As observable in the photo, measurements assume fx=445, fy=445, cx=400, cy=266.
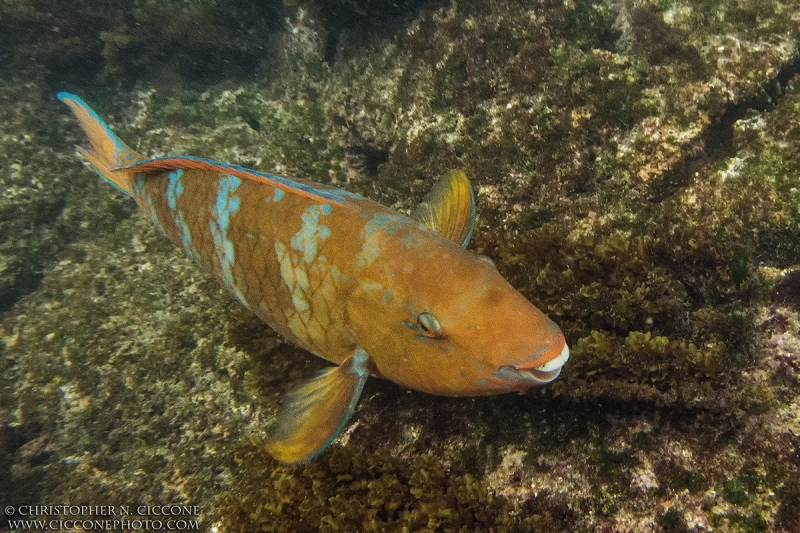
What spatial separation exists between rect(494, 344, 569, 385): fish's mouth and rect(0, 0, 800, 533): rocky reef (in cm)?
74

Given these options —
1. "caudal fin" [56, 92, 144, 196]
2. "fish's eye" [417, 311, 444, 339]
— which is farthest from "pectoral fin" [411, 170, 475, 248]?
"caudal fin" [56, 92, 144, 196]

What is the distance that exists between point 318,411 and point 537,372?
3.55 ft

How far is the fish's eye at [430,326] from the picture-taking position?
6.24 ft

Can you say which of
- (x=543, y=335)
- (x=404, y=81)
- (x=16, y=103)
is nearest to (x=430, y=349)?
(x=543, y=335)

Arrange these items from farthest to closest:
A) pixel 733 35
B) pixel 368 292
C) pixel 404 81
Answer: pixel 404 81, pixel 733 35, pixel 368 292

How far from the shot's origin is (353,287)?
2242mm

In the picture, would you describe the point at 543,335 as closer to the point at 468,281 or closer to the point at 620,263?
the point at 468,281

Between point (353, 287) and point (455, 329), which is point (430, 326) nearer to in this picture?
point (455, 329)

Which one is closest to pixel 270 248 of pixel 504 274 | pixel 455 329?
pixel 455 329

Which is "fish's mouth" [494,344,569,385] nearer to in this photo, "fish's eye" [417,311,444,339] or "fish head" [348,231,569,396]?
"fish head" [348,231,569,396]

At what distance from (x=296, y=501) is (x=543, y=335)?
1768 millimetres

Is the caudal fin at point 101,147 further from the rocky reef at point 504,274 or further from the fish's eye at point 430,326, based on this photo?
the fish's eye at point 430,326

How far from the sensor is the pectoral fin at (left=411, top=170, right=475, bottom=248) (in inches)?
102

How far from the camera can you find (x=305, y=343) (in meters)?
2.66
